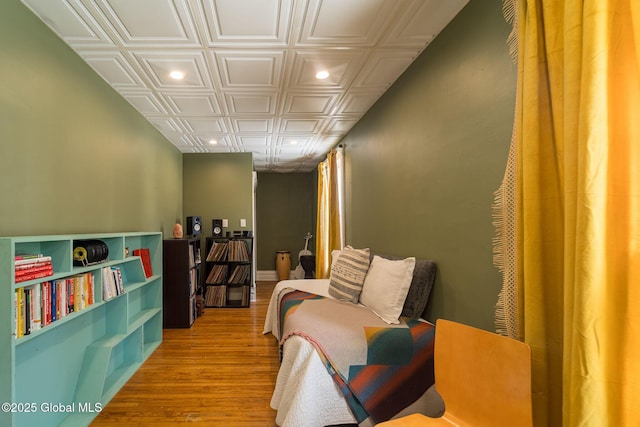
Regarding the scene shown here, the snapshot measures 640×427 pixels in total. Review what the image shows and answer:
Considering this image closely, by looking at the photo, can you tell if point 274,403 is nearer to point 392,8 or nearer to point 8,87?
point 8,87

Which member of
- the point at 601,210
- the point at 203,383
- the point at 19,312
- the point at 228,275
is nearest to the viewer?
the point at 601,210

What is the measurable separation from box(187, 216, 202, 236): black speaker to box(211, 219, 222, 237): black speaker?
0.31 meters

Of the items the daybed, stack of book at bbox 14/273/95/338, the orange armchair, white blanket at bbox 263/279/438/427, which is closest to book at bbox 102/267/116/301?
stack of book at bbox 14/273/95/338

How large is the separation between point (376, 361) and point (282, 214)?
5.28 m

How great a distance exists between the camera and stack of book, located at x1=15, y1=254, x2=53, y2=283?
55.4 inches

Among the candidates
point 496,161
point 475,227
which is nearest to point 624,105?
point 496,161

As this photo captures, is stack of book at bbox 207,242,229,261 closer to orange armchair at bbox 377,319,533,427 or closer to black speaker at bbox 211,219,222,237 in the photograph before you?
black speaker at bbox 211,219,222,237

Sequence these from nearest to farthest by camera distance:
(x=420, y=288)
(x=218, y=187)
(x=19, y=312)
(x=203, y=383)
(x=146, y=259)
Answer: (x=19, y=312)
(x=420, y=288)
(x=203, y=383)
(x=146, y=259)
(x=218, y=187)

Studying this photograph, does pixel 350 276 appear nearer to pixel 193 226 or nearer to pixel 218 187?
pixel 193 226

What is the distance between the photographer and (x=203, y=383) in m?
2.31

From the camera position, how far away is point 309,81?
8.09ft

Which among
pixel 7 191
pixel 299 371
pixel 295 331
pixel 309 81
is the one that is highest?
pixel 309 81

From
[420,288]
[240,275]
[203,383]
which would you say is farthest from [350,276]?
[240,275]

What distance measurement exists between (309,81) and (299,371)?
6.97ft
